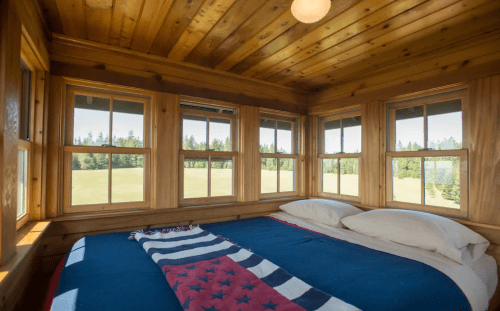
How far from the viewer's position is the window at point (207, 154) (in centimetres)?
271

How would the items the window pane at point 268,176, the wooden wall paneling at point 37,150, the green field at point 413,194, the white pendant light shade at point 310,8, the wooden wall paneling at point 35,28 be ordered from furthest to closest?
the window pane at point 268,176, the green field at point 413,194, the wooden wall paneling at point 37,150, the white pendant light shade at point 310,8, the wooden wall paneling at point 35,28

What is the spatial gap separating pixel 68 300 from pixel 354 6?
230 centimetres

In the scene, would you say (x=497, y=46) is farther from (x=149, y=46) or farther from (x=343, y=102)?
(x=149, y=46)

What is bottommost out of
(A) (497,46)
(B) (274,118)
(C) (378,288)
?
(C) (378,288)

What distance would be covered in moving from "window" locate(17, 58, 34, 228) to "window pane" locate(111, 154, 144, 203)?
60 centimetres

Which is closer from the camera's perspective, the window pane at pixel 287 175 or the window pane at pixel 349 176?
the window pane at pixel 349 176

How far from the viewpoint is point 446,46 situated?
219 centimetres

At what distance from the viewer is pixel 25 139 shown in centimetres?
183

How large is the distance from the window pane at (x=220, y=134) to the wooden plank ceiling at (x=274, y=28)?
2.19ft

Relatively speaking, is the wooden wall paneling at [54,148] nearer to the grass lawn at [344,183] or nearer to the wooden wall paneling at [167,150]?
the wooden wall paneling at [167,150]

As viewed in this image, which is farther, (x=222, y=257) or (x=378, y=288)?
(x=222, y=257)

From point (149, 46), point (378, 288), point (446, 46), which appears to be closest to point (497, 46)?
point (446, 46)

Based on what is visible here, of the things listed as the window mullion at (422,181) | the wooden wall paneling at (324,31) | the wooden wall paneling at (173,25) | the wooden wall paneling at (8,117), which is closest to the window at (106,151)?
the wooden wall paneling at (173,25)

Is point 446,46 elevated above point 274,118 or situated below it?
above
